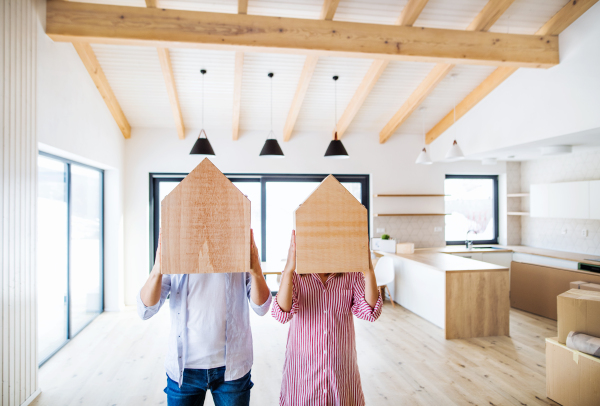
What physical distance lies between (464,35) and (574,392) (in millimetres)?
2990

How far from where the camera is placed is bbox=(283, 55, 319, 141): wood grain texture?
12.5 ft

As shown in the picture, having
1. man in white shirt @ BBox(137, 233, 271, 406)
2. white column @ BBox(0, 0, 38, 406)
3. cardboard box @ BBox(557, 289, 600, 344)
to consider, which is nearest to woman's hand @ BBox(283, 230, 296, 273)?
man in white shirt @ BBox(137, 233, 271, 406)

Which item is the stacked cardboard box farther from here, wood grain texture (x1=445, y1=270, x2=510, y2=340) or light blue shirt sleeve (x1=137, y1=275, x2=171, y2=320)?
light blue shirt sleeve (x1=137, y1=275, x2=171, y2=320)

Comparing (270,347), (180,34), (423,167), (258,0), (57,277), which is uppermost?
(258,0)

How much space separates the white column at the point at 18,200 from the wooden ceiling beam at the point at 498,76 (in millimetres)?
4553

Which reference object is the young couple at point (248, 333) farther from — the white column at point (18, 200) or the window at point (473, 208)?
the window at point (473, 208)

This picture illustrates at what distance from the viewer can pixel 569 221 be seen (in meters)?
5.05

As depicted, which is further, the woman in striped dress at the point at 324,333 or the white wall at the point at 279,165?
the white wall at the point at 279,165

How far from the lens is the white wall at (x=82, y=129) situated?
9.81 ft

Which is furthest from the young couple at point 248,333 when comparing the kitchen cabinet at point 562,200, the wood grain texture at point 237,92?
the kitchen cabinet at point 562,200

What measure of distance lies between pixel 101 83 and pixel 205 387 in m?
3.94

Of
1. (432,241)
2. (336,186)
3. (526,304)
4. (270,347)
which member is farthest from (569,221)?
(336,186)

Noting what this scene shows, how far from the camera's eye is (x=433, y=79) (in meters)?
4.27

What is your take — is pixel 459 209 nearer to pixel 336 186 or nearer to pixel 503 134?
pixel 503 134
